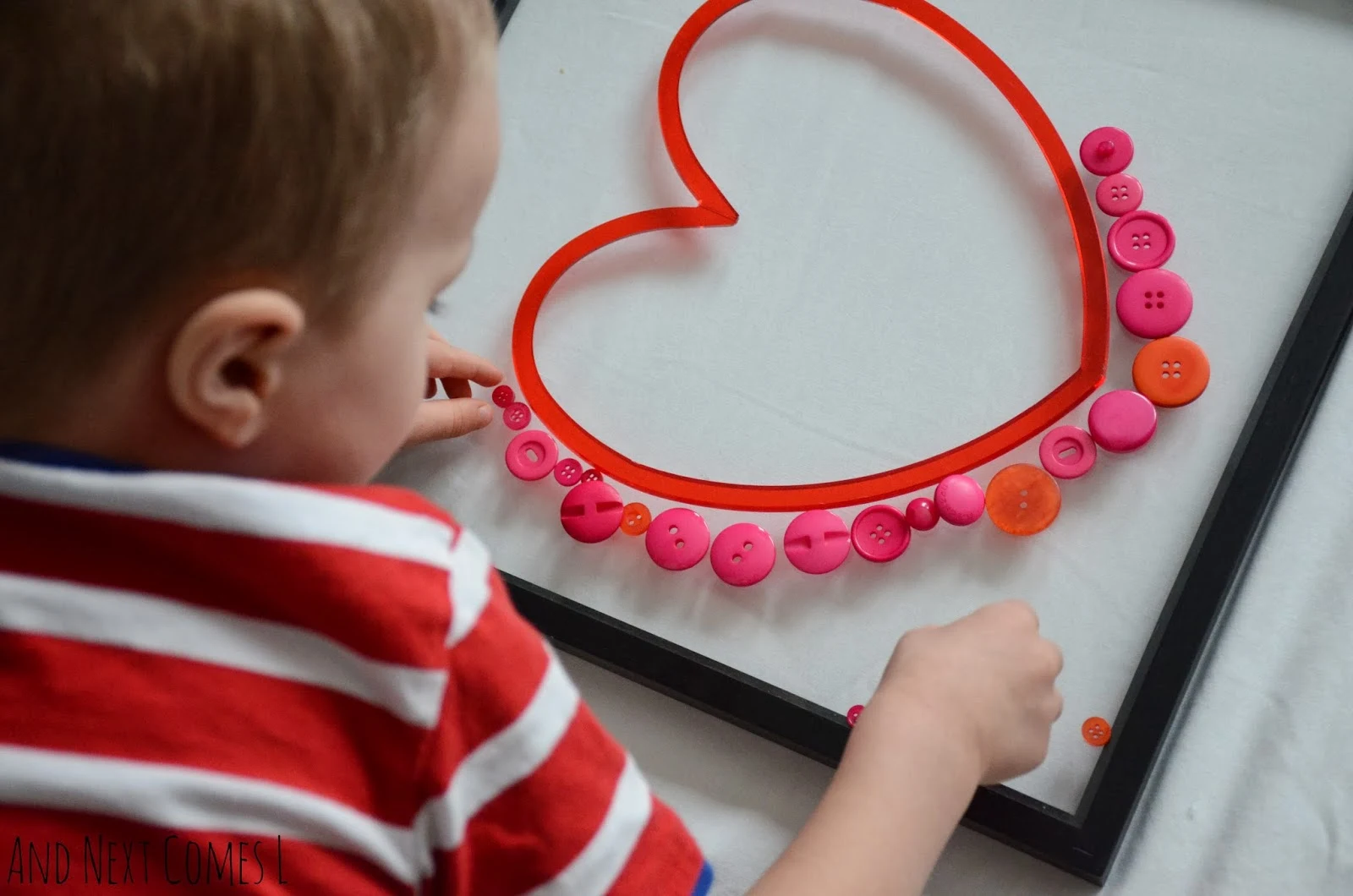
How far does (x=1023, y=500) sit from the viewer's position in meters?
0.53

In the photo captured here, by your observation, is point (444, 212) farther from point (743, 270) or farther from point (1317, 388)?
point (1317, 388)

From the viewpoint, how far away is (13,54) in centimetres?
26

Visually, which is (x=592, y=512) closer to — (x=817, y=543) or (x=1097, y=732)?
(x=817, y=543)

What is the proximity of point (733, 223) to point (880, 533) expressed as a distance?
0.20 meters

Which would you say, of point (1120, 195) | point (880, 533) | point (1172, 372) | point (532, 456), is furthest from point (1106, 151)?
point (532, 456)

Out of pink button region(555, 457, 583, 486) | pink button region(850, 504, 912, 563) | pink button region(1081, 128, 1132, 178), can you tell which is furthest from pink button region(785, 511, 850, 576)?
pink button region(1081, 128, 1132, 178)

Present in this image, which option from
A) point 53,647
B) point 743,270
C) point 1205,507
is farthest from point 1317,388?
point 53,647

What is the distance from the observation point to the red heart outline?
0.55 metres

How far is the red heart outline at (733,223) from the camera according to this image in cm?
55

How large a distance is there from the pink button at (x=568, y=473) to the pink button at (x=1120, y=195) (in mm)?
310

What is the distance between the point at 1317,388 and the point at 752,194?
0.31m

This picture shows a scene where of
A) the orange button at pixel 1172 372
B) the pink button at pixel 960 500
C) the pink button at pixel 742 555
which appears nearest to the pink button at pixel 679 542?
the pink button at pixel 742 555

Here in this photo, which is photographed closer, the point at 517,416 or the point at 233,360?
the point at 233,360

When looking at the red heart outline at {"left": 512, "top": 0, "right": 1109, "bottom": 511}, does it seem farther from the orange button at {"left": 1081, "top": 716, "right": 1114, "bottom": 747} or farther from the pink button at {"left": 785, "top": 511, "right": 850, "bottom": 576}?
the orange button at {"left": 1081, "top": 716, "right": 1114, "bottom": 747}
